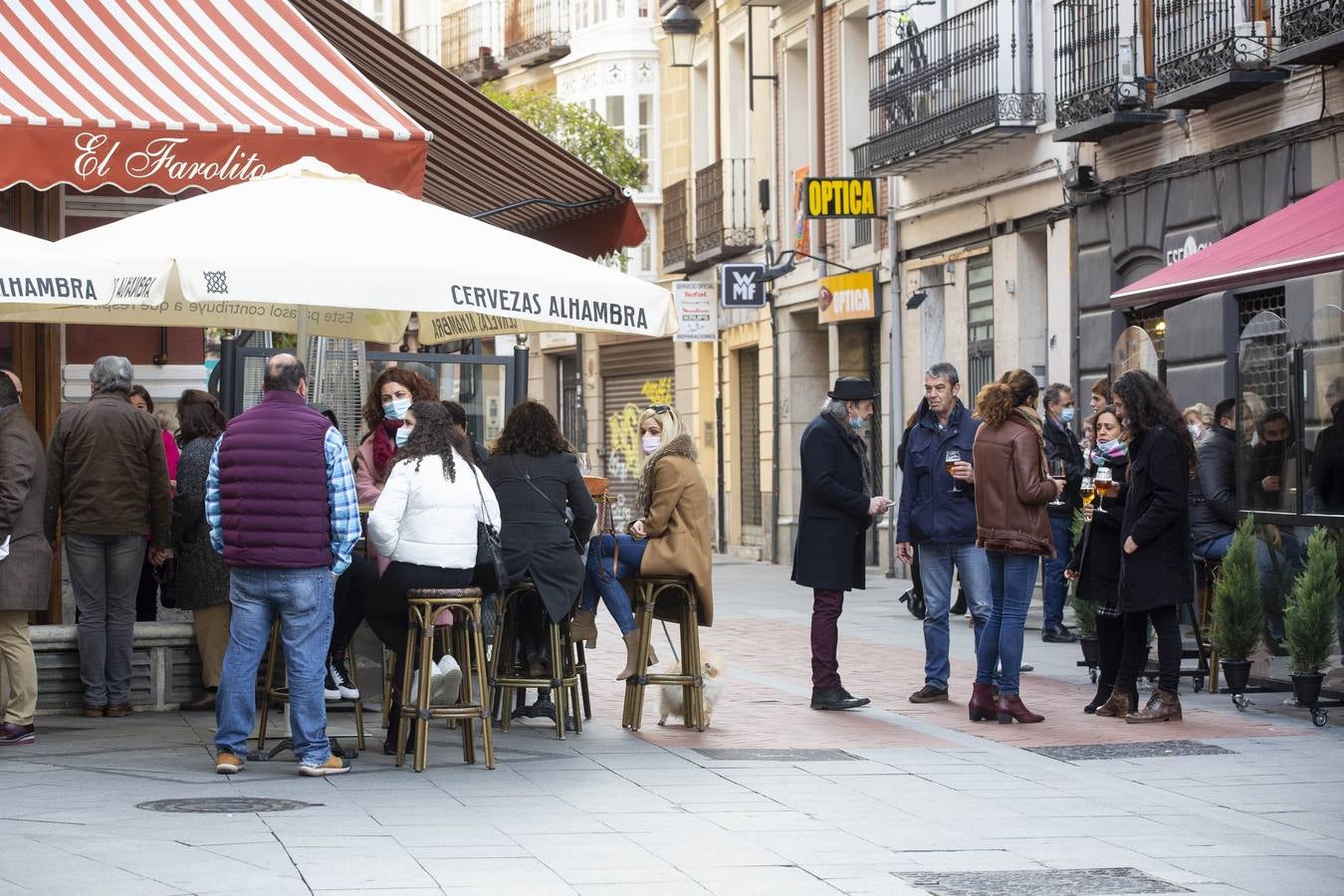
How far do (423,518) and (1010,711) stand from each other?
365cm

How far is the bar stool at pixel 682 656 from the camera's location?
11.2 meters

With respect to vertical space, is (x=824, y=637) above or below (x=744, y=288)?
below

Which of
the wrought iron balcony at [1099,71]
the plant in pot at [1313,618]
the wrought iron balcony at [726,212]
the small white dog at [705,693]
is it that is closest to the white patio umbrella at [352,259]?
the small white dog at [705,693]

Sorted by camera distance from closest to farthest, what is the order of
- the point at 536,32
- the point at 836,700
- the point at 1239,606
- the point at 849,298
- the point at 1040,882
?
the point at 1040,882 → the point at 1239,606 → the point at 836,700 → the point at 849,298 → the point at 536,32

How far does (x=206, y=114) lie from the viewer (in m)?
12.3

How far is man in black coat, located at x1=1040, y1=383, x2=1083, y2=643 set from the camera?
15797 mm

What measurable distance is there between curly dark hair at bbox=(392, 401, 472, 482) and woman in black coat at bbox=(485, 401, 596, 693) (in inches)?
40.0

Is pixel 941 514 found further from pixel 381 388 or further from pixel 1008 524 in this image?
pixel 381 388

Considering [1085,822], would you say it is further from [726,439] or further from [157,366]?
[726,439]

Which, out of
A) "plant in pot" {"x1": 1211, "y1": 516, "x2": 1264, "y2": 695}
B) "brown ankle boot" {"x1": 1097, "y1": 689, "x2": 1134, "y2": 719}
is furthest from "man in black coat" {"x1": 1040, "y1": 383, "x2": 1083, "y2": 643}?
"brown ankle boot" {"x1": 1097, "y1": 689, "x2": 1134, "y2": 719}

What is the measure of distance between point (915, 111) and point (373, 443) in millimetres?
14809

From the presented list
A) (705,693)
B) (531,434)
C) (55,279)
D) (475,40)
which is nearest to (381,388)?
(531,434)

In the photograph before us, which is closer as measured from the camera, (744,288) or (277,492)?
(277,492)

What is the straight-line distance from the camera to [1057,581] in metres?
16.1
